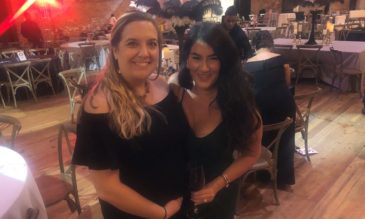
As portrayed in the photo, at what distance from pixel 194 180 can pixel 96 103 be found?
0.49m

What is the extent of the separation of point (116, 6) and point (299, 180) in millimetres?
9195

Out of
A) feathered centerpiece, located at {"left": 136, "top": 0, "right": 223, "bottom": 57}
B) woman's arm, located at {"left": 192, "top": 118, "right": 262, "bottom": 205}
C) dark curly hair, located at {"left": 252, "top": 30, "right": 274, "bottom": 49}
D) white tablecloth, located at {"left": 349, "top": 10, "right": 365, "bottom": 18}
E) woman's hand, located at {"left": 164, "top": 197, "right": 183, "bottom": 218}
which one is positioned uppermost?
feathered centerpiece, located at {"left": 136, "top": 0, "right": 223, "bottom": 57}

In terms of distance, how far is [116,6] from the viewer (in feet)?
35.1

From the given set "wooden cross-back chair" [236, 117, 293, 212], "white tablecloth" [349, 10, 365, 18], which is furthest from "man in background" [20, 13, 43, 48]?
"white tablecloth" [349, 10, 365, 18]

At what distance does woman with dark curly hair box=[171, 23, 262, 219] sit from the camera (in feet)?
4.14

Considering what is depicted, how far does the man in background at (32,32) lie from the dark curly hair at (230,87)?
26.1 ft

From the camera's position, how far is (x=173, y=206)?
1.22 metres

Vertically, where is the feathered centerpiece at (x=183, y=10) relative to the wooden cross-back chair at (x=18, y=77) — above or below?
above

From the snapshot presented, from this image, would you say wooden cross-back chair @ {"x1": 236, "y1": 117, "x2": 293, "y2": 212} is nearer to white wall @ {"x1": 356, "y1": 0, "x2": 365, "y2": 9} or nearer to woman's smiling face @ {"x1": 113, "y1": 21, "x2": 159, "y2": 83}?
woman's smiling face @ {"x1": 113, "y1": 21, "x2": 159, "y2": 83}

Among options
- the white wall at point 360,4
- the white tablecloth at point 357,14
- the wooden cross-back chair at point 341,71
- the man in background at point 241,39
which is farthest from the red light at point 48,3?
the white wall at point 360,4

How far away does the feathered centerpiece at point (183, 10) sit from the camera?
221 cm

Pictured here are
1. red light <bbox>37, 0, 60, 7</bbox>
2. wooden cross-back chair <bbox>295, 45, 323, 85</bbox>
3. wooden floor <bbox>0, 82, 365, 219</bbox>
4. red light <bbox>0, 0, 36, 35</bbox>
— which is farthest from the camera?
red light <bbox>37, 0, 60, 7</bbox>

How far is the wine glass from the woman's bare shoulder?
0.43 metres

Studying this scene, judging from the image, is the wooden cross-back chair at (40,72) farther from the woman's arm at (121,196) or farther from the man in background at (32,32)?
the woman's arm at (121,196)
